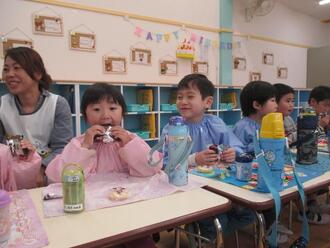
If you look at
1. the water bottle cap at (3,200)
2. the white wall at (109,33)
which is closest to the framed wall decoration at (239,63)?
the white wall at (109,33)

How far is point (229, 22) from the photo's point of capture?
15.6 feet

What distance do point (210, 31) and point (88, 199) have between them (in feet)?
13.6

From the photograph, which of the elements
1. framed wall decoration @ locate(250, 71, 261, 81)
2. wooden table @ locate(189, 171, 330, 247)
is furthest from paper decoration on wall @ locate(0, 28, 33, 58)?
framed wall decoration @ locate(250, 71, 261, 81)

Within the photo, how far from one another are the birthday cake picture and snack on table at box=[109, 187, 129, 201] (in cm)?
352

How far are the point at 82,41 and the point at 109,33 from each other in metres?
0.39

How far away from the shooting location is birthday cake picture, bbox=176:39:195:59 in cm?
430

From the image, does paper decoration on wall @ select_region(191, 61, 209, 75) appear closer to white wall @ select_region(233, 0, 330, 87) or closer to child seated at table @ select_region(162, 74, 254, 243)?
white wall @ select_region(233, 0, 330, 87)

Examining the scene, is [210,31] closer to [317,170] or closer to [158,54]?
[158,54]

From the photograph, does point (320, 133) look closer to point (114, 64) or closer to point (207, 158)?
point (207, 158)

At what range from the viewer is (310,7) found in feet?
18.7

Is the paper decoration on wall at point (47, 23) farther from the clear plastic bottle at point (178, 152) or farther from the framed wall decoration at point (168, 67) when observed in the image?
the clear plastic bottle at point (178, 152)

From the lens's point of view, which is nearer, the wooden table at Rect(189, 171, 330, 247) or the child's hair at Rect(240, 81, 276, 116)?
the wooden table at Rect(189, 171, 330, 247)

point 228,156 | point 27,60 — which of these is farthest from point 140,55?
point 228,156

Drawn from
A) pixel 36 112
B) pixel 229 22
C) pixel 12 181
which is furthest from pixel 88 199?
pixel 229 22
